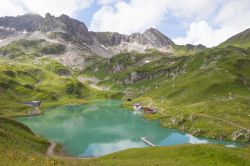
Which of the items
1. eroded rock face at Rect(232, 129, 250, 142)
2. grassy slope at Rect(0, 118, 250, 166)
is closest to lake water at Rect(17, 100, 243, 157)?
eroded rock face at Rect(232, 129, 250, 142)

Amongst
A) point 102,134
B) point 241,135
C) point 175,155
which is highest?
point 175,155

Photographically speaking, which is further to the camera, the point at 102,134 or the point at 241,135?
the point at 102,134

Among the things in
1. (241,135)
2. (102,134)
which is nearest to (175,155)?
(241,135)

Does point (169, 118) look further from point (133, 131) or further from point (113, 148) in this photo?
point (113, 148)

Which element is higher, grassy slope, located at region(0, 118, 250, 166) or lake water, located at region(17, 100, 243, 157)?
grassy slope, located at region(0, 118, 250, 166)

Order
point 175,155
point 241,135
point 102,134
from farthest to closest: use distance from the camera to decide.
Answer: point 102,134 < point 241,135 < point 175,155

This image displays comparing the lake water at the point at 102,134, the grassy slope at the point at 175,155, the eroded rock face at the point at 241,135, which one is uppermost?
the grassy slope at the point at 175,155

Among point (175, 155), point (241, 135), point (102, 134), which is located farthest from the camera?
point (102, 134)

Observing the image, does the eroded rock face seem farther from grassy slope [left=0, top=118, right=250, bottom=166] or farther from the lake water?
grassy slope [left=0, top=118, right=250, bottom=166]

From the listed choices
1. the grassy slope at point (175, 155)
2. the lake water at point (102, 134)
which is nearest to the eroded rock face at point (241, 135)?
the lake water at point (102, 134)

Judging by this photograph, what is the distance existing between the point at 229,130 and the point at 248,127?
10.7 meters

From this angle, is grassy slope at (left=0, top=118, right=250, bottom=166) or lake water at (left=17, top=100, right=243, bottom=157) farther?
lake water at (left=17, top=100, right=243, bottom=157)

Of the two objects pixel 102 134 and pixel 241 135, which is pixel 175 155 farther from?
pixel 102 134

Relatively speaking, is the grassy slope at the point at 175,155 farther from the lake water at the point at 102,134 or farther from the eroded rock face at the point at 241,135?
the eroded rock face at the point at 241,135
